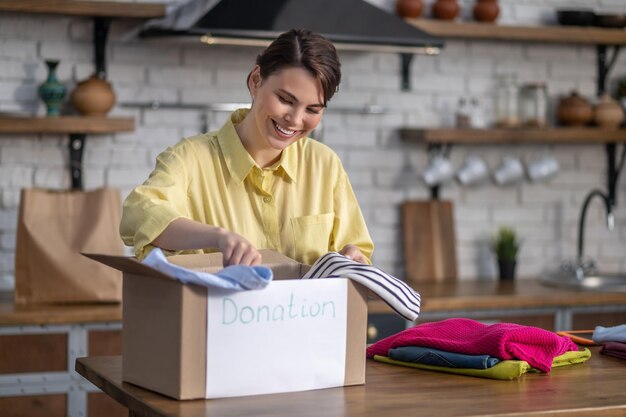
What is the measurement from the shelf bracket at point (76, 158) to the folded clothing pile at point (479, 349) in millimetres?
2109

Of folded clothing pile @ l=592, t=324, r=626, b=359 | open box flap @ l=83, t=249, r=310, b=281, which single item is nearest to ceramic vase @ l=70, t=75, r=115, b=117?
open box flap @ l=83, t=249, r=310, b=281

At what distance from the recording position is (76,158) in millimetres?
4121

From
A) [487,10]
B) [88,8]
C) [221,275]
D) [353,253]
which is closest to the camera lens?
[221,275]

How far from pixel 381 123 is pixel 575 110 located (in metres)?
0.84

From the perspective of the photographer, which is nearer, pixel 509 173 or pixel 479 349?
pixel 479 349

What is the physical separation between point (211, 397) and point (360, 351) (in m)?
0.31

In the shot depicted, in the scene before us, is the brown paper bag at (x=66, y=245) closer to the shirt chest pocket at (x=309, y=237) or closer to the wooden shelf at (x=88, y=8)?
the wooden shelf at (x=88, y=8)

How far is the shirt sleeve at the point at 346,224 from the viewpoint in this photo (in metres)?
2.47

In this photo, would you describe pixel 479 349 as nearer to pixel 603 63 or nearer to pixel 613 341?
pixel 613 341

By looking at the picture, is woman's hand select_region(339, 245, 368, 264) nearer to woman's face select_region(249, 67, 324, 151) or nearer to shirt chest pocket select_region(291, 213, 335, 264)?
shirt chest pocket select_region(291, 213, 335, 264)

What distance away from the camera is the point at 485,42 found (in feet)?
15.4

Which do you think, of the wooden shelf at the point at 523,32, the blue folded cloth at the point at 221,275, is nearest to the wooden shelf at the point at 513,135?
the wooden shelf at the point at 523,32

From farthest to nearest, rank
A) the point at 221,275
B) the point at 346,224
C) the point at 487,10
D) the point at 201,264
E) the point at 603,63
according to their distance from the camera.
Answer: the point at 603,63
the point at 487,10
the point at 346,224
the point at 201,264
the point at 221,275

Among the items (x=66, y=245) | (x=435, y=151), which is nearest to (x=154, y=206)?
(x=66, y=245)
